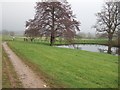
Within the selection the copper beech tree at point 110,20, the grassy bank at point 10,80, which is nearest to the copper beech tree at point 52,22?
the copper beech tree at point 110,20

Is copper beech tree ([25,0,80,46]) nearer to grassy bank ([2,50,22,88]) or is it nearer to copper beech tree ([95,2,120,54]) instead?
copper beech tree ([95,2,120,54])

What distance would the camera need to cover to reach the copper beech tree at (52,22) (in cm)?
4475

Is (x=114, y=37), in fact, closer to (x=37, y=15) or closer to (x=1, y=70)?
(x=37, y=15)

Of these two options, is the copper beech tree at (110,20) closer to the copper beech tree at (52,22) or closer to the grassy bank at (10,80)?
the copper beech tree at (52,22)

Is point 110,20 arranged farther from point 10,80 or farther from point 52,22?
point 10,80

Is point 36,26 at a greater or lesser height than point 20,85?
greater

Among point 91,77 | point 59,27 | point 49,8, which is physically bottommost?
point 91,77

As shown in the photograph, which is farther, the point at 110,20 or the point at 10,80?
the point at 110,20

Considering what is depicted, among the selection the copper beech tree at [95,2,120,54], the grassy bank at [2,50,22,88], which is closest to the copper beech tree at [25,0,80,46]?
the copper beech tree at [95,2,120,54]

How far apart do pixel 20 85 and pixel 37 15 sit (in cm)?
3619

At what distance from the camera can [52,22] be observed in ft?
150

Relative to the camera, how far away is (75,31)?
47.0 meters

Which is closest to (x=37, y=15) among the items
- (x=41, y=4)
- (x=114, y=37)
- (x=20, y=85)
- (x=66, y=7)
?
(x=41, y=4)

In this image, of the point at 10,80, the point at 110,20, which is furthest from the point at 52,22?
the point at 10,80
